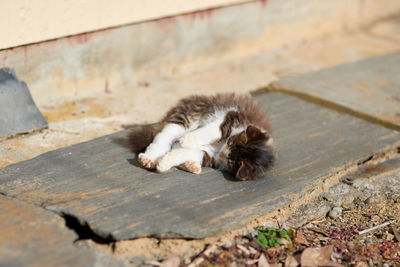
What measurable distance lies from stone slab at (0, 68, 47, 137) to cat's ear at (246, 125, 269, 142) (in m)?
1.89

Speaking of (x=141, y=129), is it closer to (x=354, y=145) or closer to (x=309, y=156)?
(x=309, y=156)

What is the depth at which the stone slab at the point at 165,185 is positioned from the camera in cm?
350

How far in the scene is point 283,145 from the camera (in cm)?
466

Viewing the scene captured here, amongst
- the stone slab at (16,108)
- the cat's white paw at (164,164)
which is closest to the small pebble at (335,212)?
the cat's white paw at (164,164)

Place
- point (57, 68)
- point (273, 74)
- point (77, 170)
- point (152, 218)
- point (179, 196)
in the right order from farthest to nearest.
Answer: point (273, 74)
point (57, 68)
point (77, 170)
point (179, 196)
point (152, 218)

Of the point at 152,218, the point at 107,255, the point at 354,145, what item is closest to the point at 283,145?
the point at 354,145

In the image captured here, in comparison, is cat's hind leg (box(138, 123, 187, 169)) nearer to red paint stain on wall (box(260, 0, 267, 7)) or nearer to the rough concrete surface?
the rough concrete surface

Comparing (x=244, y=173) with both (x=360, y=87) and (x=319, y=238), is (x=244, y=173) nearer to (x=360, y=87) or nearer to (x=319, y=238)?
(x=319, y=238)

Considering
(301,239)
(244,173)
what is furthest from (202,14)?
(301,239)

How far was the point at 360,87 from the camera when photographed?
581 centimetres

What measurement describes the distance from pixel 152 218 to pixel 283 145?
160 centimetres

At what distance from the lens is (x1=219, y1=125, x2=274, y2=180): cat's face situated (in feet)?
13.2

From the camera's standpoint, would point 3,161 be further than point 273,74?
No

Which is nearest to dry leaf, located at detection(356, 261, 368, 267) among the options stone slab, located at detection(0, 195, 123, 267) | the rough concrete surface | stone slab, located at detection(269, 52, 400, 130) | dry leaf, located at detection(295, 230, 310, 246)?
dry leaf, located at detection(295, 230, 310, 246)
